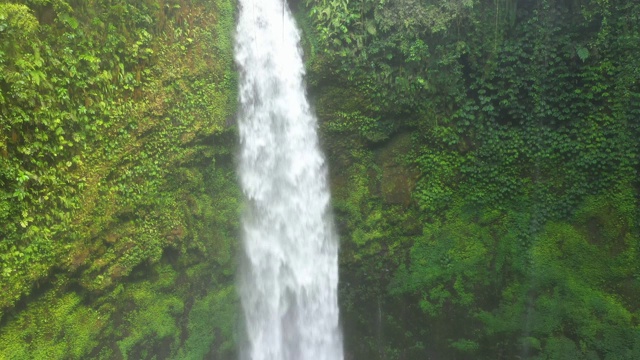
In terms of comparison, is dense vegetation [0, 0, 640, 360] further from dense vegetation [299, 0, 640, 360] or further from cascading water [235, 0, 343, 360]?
cascading water [235, 0, 343, 360]

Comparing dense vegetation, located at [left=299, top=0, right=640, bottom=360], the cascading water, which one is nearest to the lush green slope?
the cascading water

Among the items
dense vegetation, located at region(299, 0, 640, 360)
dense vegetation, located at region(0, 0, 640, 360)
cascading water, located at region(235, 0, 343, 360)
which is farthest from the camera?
cascading water, located at region(235, 0, 343, 360)

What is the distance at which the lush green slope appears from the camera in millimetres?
5508

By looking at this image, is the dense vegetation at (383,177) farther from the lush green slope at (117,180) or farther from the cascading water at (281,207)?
the cascading water at (281,207)

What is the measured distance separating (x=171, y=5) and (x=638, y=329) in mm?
9894

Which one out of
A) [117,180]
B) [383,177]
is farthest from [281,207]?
Result: [117,180]

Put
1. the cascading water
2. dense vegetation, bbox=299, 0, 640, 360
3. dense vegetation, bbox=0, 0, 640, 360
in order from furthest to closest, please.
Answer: the cascading water
dense vegetation, bbox=299, 0, 640, 360
dense vegetation, bbox=0, 0, 640, 360

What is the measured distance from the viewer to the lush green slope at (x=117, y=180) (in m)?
5.51

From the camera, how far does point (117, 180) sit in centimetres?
675

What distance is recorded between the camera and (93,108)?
20.7ft

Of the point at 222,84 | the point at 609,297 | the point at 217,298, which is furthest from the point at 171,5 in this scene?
the point at 609,297

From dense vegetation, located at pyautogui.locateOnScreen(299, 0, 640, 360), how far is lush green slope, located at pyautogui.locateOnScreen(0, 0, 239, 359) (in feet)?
8.00

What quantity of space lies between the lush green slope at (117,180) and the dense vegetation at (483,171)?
244 centimetres

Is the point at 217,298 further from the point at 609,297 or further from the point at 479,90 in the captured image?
the point at 609,297
